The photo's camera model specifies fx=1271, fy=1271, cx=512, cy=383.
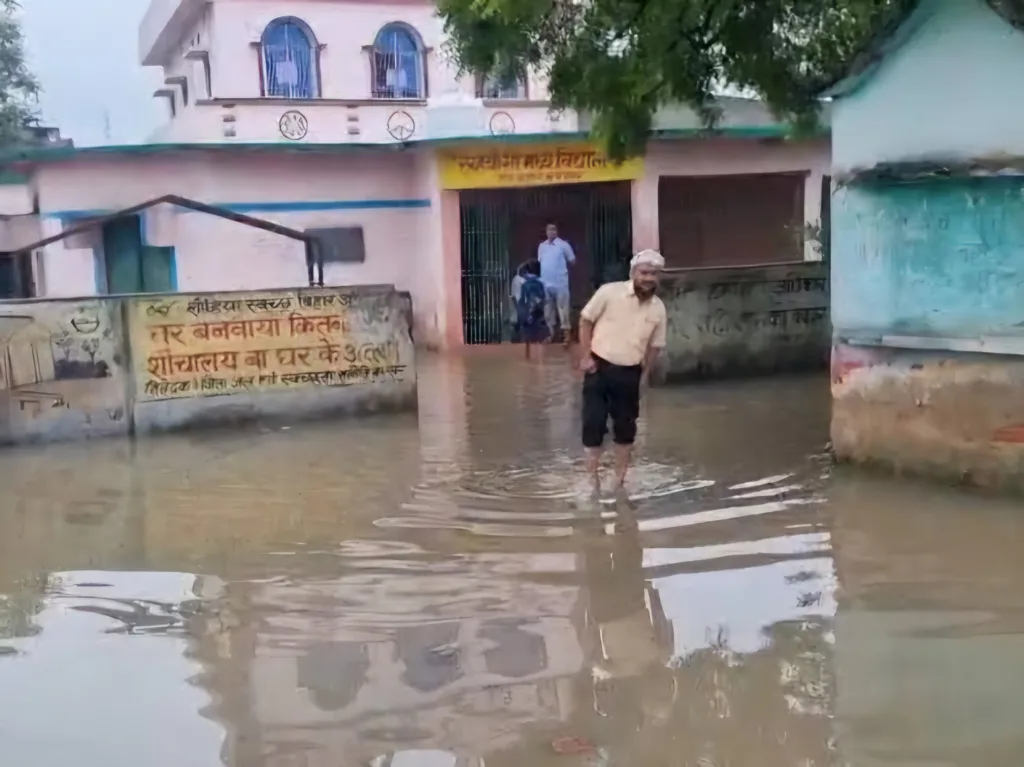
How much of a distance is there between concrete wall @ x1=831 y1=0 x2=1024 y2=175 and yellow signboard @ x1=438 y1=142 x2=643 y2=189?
9.64 metres

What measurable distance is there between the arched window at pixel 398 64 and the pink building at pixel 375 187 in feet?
0.44

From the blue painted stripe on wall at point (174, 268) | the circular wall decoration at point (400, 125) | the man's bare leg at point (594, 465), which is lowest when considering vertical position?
the man's bare leg at point (594, 465)

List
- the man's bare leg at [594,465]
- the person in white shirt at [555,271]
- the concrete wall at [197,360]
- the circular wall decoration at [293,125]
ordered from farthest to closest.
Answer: the circular wall decoration at [293,125], the person in white shirt at [555,271], the concrete wall at [197,360], the man's bare leg at [594,465]

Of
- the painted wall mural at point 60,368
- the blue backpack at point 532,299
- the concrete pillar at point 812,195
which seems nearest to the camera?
the painted wall mural at point 60,368

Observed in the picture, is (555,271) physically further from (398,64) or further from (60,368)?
(60,368)

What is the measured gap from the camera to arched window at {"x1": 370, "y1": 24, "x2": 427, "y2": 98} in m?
21.8

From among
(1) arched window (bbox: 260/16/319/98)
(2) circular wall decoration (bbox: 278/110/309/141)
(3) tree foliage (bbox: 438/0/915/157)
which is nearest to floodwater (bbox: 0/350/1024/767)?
(3) tree foliage (bbox: 438/0/915/157)

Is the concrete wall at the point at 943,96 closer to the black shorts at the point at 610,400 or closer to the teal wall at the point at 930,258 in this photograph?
the teal wall at the point at 930,258

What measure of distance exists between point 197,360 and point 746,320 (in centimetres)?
602

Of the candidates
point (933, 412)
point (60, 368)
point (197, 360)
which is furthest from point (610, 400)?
point (60, 368)

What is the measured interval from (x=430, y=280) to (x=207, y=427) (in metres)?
7.96

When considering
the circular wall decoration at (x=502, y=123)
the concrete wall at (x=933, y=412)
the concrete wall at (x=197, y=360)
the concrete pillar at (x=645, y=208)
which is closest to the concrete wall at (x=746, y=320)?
the concrete wall at (x=197, y=360)

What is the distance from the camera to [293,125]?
20031 millimetres

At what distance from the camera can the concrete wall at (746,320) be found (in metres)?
13.5
